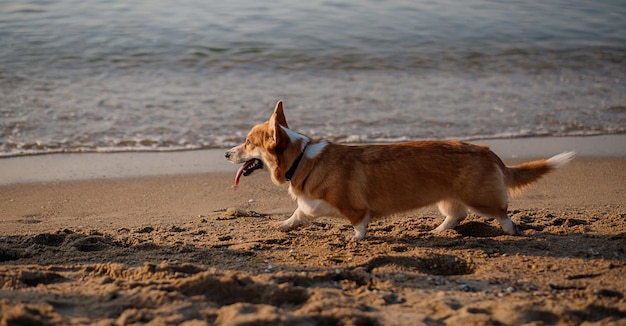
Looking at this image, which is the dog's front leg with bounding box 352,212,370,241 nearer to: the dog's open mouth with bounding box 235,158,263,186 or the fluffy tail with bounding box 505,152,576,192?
the dog's open mouth with bounding box 235,158,263,186

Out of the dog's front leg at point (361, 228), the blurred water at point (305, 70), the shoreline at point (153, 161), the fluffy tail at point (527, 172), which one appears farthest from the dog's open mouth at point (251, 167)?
the blurred water at point (305, 70)

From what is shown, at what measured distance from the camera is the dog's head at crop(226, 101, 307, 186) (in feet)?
17.0

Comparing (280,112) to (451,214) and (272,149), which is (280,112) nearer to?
(272,149)

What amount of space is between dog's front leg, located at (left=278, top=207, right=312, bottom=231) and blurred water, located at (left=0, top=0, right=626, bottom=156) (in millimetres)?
2933

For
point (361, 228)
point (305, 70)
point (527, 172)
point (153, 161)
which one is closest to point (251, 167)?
point (361, 228)

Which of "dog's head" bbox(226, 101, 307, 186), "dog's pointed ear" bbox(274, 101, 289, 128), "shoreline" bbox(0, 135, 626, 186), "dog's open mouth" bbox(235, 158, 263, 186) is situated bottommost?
"shoreline" bbox(0, 135, 626, 186)

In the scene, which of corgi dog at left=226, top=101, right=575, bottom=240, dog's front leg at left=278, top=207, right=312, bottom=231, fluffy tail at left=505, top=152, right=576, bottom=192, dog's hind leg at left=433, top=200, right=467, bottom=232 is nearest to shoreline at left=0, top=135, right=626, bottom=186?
dog's front leg at left=278, top=207, right=312, bottom=231

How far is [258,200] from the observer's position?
21.2 feet

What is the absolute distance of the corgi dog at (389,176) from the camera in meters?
5.12

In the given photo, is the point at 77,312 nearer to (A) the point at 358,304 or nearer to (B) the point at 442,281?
(A) the point at 358,304

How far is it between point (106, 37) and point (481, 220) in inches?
368

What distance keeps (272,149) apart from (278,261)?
37.0 inches

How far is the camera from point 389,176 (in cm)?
521

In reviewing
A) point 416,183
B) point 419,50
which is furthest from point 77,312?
point 419,50
